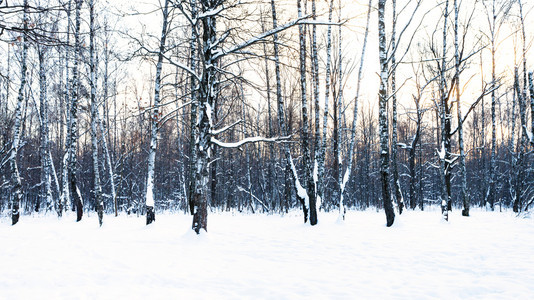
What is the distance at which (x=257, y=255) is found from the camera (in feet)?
21.5

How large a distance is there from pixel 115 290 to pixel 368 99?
101 feet

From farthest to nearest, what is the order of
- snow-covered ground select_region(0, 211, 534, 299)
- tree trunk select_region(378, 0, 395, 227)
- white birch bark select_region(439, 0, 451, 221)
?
1. white birch bark select_region(439, 0, 451, 221)
2. tree trunk select_region(378, 0, 395, 227)
3. snow-covered ground select_region(0, 211, 534, 299)

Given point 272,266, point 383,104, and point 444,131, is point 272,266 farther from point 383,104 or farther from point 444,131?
point 444,131

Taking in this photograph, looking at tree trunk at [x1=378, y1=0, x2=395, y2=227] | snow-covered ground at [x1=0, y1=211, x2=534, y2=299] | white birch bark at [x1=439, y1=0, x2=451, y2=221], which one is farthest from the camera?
white birch bark at [x1=439, y1=0, x2=451, y2=221]

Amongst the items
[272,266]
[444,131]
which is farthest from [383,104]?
[272,266]

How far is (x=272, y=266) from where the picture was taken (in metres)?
5.66

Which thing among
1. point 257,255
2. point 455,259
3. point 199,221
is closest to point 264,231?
point 199,221

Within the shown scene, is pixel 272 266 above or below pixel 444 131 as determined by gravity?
below

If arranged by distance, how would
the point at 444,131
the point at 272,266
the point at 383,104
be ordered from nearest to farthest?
1. the point at 272,266
2. the point at 383,104
3. the point at 444,131

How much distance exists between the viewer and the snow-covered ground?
427cm

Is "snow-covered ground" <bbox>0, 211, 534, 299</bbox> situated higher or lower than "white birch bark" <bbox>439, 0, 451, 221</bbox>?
lower

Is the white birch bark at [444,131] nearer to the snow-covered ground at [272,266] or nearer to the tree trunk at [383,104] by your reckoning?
the tree trunk at [383,104]

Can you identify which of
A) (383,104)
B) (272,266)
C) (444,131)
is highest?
(383,104)

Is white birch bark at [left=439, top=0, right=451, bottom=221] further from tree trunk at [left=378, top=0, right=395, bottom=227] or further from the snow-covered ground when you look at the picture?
the snow-covered ground
